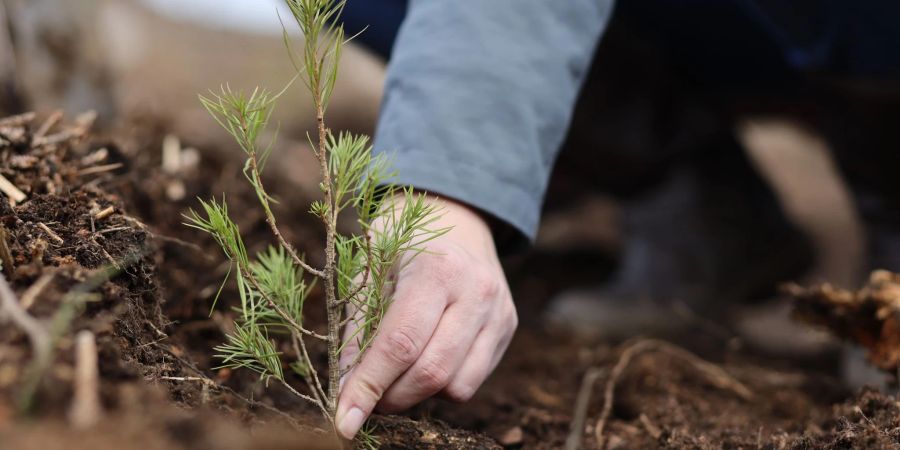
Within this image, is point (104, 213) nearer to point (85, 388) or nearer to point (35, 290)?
point (35, 290)

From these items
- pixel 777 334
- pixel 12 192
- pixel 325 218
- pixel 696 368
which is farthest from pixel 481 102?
pixel 777 334

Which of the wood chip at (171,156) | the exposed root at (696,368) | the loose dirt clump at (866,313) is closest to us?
the loose dirt clump at (866,313)

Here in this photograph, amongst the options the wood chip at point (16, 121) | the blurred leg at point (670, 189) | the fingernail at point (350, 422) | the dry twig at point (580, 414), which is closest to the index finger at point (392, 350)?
the fingernail at point (350, 422)

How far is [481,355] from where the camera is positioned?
3.27 ft

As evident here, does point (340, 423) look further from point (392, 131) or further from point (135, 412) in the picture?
point (392, 131)

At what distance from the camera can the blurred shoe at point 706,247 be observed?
2609 millimetres

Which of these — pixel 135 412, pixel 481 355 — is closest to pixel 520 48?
pixel 481 355

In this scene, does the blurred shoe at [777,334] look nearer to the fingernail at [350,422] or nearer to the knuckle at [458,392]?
the knuckle at [458,392]

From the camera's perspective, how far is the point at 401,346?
0.87m

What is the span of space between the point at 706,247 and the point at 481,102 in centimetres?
183

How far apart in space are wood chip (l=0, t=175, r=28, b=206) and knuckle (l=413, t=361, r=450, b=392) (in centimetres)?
60

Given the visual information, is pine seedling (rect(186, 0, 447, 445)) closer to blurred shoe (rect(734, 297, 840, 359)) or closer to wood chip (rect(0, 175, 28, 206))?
wood chip (rect(0, 175, 28, 206))

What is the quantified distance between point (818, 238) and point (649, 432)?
2090 mm

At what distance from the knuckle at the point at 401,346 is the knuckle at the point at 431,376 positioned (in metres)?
0.03
